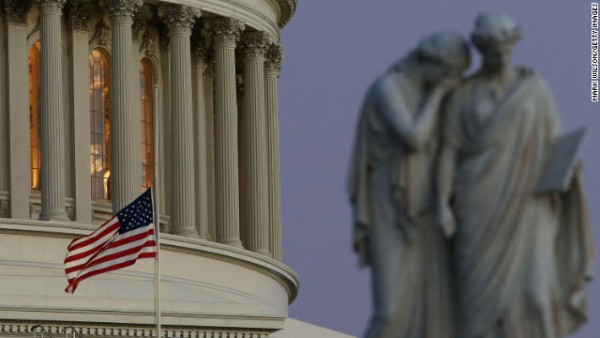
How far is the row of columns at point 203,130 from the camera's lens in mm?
73500

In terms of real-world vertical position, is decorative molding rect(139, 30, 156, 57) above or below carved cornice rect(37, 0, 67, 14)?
above

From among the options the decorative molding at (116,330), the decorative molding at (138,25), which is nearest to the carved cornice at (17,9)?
the decorative molding at (138,25)

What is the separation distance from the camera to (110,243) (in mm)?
55375

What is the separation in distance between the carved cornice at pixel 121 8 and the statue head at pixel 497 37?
204 feet

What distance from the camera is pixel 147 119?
79438 millimetres

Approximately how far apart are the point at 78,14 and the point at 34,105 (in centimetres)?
303

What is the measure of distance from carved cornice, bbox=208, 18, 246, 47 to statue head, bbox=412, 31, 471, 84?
6437cm

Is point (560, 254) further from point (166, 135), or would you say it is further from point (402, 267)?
point (166, 135)

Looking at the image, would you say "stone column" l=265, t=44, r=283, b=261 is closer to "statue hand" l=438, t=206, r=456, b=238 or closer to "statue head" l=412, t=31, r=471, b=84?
"statue head" l=412, t=31, r=471, b=84

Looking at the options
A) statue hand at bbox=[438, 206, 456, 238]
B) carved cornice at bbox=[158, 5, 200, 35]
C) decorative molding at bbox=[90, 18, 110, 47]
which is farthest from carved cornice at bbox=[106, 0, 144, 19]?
statue hand at bbox=[438, 206, 456, 238]

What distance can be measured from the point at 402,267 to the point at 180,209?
6313cm

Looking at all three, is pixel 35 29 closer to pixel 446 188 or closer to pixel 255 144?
pixel 255 144

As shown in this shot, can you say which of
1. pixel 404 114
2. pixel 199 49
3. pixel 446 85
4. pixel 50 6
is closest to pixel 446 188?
pixel 404 114

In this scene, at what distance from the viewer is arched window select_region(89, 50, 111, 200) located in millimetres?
77250
